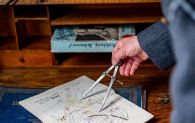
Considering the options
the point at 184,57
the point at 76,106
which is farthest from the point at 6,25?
the point at 184,57

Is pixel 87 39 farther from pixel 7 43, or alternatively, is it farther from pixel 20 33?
pixel 7 43

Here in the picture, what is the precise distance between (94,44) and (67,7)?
1.31ft

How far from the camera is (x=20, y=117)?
838 millimetres

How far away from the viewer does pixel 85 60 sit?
4.18 ft

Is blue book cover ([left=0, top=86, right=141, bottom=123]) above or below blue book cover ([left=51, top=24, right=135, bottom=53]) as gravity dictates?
below

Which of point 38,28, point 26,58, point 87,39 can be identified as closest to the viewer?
point 87,39

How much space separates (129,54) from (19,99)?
477mm

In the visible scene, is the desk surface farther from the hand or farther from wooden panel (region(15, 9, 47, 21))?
wooden panel (region(15, 9, 47, 21))

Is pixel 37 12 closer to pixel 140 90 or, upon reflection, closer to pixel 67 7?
pixel 67 7

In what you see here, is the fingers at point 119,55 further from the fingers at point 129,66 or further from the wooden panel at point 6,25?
the wooden panel at point 6,25

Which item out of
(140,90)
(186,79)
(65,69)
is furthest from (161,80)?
(186,79)

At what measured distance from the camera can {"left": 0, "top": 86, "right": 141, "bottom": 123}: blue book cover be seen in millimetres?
833

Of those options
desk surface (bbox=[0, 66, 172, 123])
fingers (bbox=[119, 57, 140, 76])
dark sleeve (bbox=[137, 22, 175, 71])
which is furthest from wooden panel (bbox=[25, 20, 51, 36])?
dark sleeve (bbox=[137, 22, 175, 71])

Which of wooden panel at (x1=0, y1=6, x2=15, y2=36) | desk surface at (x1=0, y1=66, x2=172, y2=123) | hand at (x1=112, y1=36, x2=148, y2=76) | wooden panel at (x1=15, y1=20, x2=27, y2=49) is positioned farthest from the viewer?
wooden panel at (x1=0, y1=6, x2=15, y2=36)
